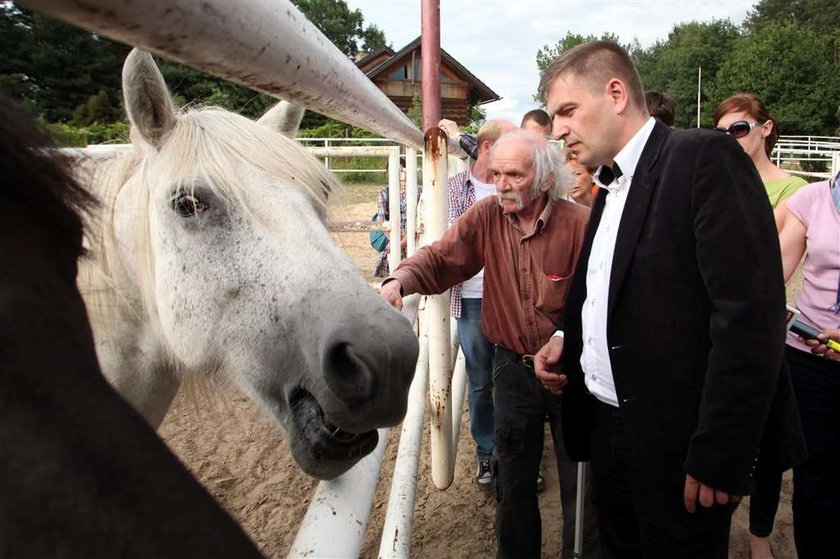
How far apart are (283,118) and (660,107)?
8.27 ft

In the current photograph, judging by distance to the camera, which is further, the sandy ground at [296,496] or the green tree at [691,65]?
the green tree at [691,65]

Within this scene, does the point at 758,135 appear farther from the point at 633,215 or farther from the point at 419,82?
the point at 419,82

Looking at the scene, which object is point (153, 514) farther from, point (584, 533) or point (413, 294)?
point (584, 533)

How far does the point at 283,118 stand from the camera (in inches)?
72.2

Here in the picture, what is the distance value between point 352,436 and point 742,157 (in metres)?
1.38

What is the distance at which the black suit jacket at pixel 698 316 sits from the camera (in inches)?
58.5

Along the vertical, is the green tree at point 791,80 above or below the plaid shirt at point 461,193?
above

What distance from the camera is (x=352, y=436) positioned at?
1156 mm

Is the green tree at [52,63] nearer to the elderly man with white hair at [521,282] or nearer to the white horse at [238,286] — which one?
the white horse at [238,286]

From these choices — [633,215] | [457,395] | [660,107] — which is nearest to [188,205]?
[633,215]

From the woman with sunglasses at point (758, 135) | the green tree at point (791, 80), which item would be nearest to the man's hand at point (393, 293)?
the woman with sunglasses at point (758, 135)

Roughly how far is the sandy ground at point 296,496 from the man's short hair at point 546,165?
107 cm

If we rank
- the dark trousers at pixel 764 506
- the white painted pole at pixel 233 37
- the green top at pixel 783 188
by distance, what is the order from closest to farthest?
the white painted pole at pixel 233 37
the dark trousers at pixel 764 506
the green top at pixel 783 188

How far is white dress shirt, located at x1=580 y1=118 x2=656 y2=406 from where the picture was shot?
1.77 m
